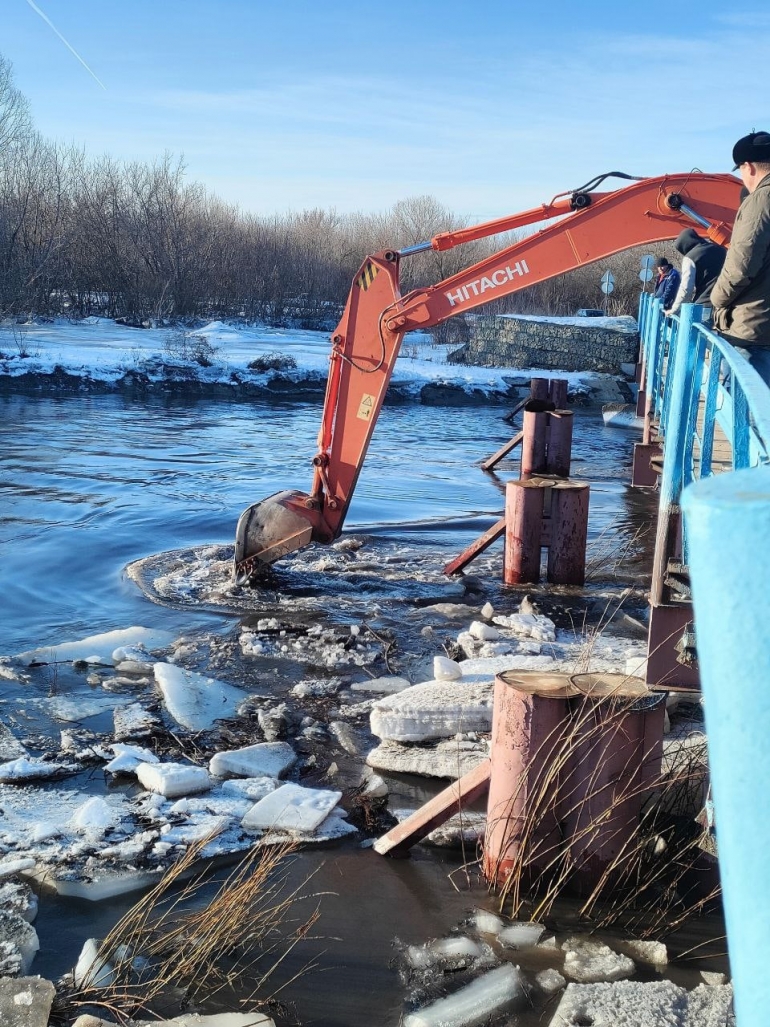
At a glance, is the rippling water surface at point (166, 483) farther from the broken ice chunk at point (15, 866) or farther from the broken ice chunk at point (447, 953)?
the broken ice chunk at point (447, 953)

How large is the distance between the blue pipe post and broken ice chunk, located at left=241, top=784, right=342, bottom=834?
151 inches

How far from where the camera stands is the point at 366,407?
27.4 ft

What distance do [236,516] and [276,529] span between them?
3878 millimetres

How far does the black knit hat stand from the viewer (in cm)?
523

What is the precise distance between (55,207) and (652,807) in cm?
3863

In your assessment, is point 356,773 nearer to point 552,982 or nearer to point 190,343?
point 552,982

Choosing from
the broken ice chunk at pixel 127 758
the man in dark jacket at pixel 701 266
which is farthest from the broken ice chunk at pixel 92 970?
the man in dark jacket at pixel 701 266

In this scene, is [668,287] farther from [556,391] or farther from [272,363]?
[272,363]

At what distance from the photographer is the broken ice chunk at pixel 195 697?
5.80m

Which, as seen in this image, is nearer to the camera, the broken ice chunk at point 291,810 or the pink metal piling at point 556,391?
the broken ice chunk at point 291,810

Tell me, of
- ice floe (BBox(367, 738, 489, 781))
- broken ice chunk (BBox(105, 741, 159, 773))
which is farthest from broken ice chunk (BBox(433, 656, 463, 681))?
broken ice chunk (BBox(105, 741, 159, 773))

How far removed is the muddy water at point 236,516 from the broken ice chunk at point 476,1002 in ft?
0.35

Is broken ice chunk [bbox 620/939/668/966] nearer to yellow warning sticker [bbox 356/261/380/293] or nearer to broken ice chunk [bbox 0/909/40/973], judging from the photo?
broken ice chunk [bbox 0/909/40/973]

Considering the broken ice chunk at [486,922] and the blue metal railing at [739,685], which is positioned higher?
the blue metal railing at [739,685]
